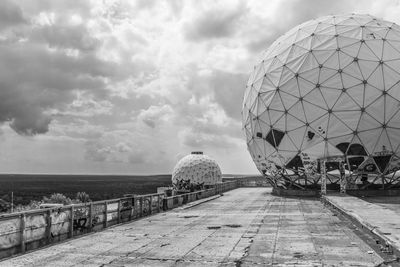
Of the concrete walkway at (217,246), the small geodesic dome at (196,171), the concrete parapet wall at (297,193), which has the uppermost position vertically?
the small geodesic dome at (196,171)

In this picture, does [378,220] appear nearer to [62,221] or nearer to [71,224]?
[71,224]

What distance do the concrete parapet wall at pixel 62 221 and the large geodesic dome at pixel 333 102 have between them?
13317 millimetres

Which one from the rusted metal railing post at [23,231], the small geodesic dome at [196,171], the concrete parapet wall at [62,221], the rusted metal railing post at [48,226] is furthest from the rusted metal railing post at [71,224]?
the small geodesic dome at [196,171]

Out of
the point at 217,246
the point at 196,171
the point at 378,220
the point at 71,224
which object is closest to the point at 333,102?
the point at 378,220

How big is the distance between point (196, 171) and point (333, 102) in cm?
3289

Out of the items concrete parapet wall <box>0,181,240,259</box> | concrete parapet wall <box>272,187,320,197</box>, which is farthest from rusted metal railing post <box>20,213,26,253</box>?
concrete parapet wall <box>272,187,320,197</box>

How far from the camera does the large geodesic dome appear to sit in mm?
27484

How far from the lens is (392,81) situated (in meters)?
27.3

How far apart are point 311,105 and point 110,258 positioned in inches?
863

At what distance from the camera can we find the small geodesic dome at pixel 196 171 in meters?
57.9

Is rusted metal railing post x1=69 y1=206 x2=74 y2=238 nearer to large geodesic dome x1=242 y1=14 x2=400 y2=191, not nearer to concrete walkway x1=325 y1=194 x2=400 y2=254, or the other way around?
concrete walkway x1=325 y1=194 x2=400 y2=254

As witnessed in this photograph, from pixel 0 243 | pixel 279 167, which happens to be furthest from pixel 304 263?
pixel 279 167

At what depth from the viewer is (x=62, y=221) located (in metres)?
13.5

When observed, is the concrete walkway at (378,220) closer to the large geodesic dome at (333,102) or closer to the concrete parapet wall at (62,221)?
the large geodesic dome at (333,102)
